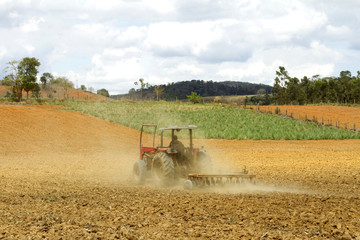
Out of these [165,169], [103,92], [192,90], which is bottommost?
[165,169]

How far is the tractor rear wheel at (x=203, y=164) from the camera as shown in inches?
497

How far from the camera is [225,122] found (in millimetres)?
47500

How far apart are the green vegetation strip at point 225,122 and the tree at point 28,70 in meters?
27.7

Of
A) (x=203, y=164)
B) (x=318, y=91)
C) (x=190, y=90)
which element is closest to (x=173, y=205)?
(x=203, y=164)

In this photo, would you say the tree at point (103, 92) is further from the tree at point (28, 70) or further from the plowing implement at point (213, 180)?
the plowing implement at point (213, 180)

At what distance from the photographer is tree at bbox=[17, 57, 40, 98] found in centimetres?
7662

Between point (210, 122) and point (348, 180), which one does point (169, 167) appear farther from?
point (210, 122)

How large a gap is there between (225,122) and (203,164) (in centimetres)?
3516

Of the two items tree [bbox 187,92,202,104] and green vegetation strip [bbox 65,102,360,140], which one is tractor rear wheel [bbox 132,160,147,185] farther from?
tree [bbox 187,92,202,104]

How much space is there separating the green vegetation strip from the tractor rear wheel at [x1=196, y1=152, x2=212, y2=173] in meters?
24.7

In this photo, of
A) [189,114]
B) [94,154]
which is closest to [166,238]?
[94,154]

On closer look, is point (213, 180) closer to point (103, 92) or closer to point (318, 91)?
point (318, 91)

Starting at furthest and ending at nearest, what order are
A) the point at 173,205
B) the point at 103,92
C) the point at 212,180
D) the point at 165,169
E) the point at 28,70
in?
the point at 103,92 < the point at 28,70 < the point at 165,169 < the point at 212,180 < the point at 173,205

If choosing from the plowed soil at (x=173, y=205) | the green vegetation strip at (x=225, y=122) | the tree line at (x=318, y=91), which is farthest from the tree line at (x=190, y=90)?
the plowed soil at (x=173, y=205)
